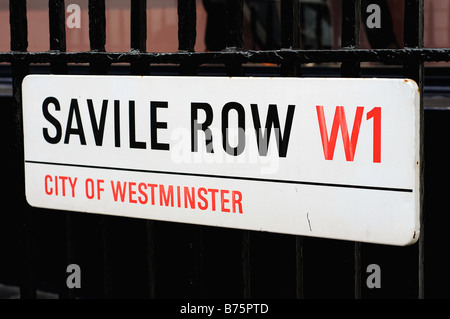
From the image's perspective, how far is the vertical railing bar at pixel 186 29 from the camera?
9.31 ft

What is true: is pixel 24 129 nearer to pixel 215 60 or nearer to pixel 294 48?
pixel 215 60

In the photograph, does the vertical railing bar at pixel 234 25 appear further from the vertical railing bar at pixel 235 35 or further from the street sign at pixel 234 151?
the street sign at pixel 234 151

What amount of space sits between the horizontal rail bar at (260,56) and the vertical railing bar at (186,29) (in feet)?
0.11

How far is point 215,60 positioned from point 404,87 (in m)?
0.73

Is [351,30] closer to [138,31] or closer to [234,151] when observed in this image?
[234,151]

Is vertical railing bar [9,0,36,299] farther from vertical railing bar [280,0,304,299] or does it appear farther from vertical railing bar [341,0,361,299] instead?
vertical railing bar [341,0,361,299]

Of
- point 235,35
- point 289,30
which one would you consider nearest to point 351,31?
point 289,30

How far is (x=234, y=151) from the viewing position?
270cm

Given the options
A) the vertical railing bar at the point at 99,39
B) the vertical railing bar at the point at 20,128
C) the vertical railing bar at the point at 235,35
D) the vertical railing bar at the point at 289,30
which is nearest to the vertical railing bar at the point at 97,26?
the vertical railing bar at the point at 99,39

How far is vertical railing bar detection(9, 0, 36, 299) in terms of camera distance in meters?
3.28
